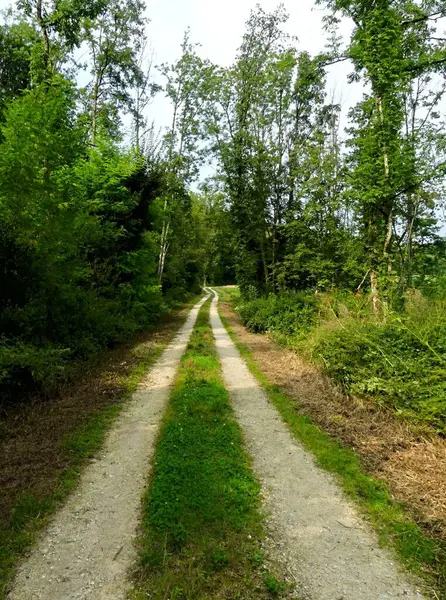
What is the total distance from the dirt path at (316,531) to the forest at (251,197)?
2.39 m

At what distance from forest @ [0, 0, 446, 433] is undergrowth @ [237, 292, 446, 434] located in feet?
0.13

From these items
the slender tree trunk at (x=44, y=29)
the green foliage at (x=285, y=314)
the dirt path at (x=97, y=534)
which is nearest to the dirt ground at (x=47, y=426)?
the dirt path at (x=97, y=534)

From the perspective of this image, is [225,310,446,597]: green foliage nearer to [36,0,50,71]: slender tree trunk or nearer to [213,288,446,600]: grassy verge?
[213,288,446,600]: grassy verge

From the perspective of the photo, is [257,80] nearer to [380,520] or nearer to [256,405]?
[256,405]

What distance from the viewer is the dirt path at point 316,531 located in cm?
318

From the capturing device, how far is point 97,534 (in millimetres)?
3752

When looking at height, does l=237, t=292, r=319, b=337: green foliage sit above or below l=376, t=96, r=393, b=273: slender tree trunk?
below

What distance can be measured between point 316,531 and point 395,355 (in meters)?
4.24

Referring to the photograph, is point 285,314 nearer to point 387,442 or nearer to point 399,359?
point 399,359

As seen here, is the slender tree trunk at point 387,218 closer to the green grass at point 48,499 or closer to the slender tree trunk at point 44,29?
the green grass at point 48,499

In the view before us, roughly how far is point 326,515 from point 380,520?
62 centimetres

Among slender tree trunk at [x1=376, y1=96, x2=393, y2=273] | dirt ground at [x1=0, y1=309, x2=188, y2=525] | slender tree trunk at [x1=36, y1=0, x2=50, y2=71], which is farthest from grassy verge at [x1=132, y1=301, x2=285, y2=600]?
slender tree trunk at [x1=36, y1=0, x2=50, y2=71]

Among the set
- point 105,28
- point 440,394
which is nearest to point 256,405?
point 440,394

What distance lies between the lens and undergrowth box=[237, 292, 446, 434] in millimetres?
6008
